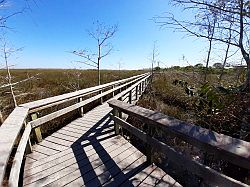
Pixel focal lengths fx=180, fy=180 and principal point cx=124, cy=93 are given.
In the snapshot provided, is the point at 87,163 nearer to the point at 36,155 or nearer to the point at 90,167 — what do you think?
the point at 90,167

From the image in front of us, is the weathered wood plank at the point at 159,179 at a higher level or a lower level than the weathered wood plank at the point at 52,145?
lower

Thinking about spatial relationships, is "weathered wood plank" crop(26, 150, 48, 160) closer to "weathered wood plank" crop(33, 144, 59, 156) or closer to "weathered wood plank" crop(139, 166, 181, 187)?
"weathered wood plank" crop(33, 144, 59, 156)

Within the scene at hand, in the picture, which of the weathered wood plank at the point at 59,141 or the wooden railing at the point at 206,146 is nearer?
the wooden railing at the point at 206,146

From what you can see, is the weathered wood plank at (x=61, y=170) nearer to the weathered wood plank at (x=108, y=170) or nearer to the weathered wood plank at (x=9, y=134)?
the weathered wood plank at (x=108, y=170)

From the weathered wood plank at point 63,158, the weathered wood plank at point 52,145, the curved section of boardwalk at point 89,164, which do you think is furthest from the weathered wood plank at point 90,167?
the weathered wood plank at point 52,145

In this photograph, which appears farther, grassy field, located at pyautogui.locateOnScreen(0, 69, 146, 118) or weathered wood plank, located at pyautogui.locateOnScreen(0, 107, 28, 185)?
grassy field, located at pyautogui.locateOnScreen(0, 69, 146, 118)

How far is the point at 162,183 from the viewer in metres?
2.53

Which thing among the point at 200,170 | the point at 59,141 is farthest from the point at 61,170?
the point at 200,170

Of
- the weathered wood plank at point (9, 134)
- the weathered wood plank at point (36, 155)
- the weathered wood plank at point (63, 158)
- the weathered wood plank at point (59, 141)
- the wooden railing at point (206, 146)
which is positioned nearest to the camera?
the weathered wood plank at point (9, 134)

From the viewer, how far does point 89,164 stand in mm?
2941

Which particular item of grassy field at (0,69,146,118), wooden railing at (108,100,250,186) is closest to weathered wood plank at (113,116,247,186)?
wooden railing at (108,100,250,186)

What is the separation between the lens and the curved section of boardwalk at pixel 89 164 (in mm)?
2547

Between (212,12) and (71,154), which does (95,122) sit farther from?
(212,12)

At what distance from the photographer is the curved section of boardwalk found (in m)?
2.55
